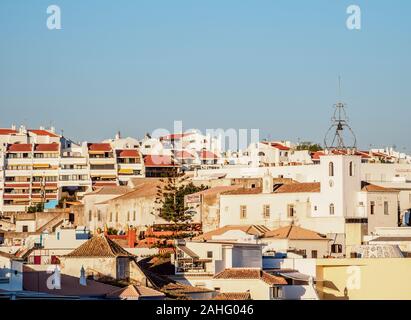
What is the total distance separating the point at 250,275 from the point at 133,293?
398 centimetres

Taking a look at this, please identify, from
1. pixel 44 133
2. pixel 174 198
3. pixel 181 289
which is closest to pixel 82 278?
pixel 181 289

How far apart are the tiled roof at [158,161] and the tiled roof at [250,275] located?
42.7 m

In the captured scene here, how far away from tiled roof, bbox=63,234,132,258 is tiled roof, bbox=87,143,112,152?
46.2m

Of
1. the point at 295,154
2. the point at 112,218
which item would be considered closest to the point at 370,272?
the point at 112,218

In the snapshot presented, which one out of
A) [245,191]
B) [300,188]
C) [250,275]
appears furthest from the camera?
[245,191]

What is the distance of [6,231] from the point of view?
2077 inches

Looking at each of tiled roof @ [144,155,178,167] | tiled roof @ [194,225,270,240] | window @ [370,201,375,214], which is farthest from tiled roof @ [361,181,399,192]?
tiled roof @ [144,155,178,167]

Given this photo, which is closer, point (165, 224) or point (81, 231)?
point (81, 231)

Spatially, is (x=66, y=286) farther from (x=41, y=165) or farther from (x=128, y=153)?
(x=41, y=165)

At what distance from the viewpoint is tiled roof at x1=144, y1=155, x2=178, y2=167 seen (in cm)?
7119

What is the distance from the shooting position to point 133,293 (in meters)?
23.7

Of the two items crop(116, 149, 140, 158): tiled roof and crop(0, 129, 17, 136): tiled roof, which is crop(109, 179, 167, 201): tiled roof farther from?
crop(0, 129, 17, 136): tiled roof

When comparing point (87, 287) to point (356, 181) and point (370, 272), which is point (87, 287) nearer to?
point (370, 272)
